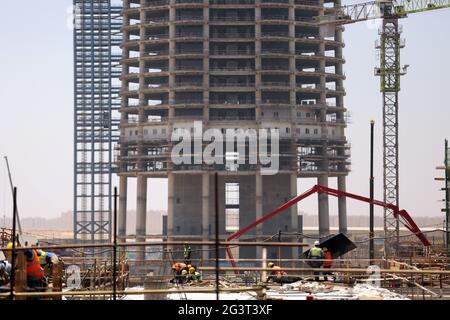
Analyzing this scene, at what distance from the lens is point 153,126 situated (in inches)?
5187

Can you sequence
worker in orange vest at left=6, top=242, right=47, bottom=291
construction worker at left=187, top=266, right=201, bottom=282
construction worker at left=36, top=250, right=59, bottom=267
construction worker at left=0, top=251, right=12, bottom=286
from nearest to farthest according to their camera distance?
1. worker in orange vest at left=6, top=242, right=47, bottom=291
2. construction worker at left=0, top=251, right=12, bottom=286
3. construction worker at left=36, top=250, right=59, bottom=267
4. construction worker at left=187, top=266, right=201, bottom=282

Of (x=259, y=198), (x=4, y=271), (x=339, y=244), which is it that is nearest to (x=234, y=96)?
(x=259, y=198)

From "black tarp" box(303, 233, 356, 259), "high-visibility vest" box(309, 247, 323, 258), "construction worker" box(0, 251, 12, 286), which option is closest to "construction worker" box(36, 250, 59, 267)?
"construction worker" box(0, 251, 12, 286)

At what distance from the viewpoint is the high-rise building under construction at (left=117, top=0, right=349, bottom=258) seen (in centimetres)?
13012

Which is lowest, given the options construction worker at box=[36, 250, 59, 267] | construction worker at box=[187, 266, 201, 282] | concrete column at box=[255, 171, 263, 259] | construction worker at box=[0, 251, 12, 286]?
construction worker at box=[187, 266, 201, 282]

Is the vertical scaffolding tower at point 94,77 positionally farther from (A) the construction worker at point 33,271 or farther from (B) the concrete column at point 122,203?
(A) the construction worker at point 33,271

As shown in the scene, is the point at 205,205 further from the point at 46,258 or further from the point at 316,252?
the point at 46,258

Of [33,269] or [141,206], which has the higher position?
[141,206]

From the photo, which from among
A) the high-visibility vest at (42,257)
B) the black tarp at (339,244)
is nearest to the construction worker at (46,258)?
the high-visibility vest at (42,257)

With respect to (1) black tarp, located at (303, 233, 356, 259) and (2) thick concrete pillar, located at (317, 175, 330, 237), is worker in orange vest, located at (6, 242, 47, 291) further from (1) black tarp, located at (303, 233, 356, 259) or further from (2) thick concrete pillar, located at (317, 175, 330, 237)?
(2) thick concrete pillar, located at (317, 175, 330, 237)

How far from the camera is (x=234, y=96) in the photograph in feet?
436

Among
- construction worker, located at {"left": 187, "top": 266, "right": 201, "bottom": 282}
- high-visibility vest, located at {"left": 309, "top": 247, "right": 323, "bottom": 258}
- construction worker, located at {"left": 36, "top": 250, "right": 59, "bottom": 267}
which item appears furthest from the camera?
construction worker, located at {"left": 187, "top": 266, "right": 201, "bottom": 282}
